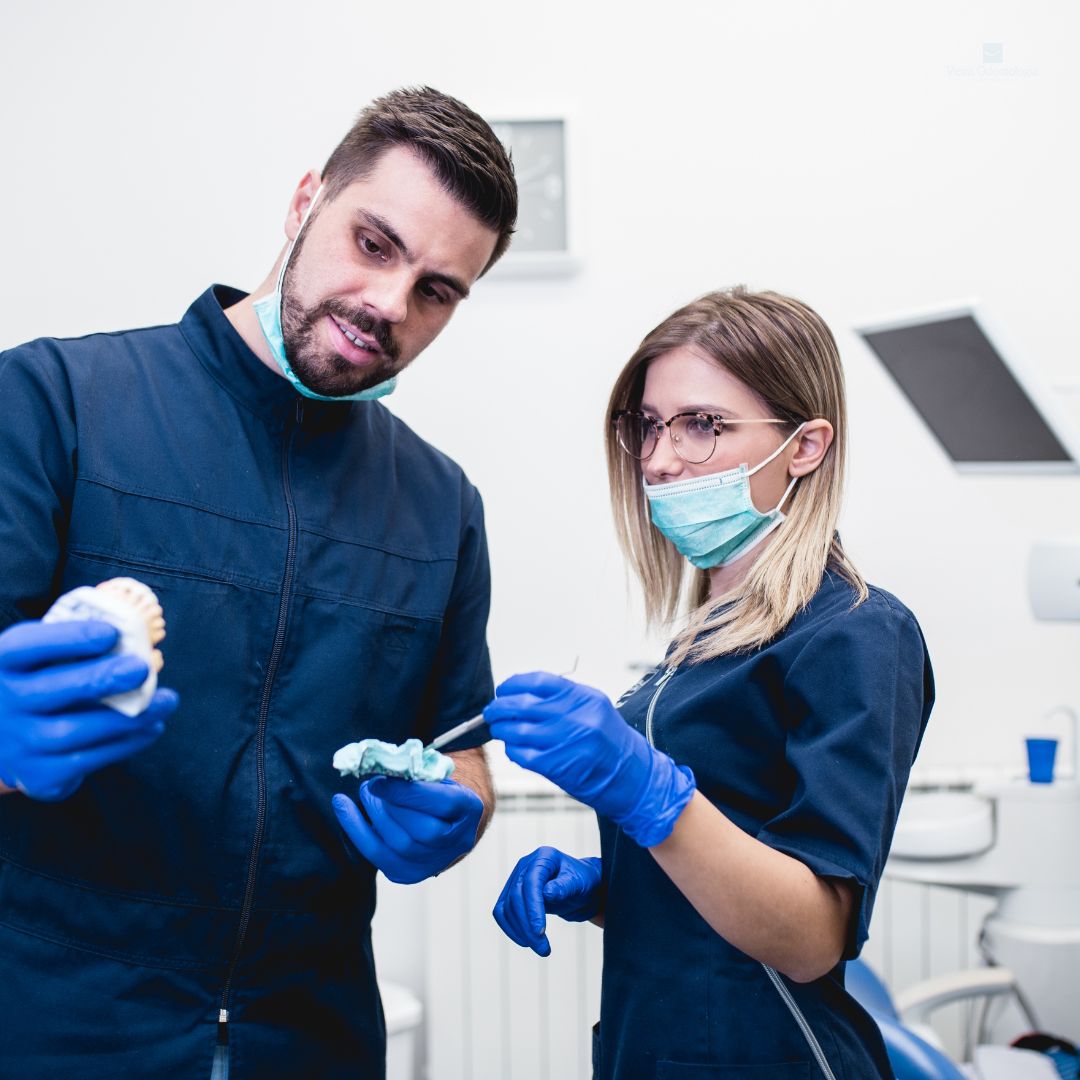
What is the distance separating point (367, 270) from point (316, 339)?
3.8 inches

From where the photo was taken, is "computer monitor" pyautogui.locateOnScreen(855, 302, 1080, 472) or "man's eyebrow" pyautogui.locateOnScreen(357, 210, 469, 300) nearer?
"man's eyebrow" pyautogui.locateOnScreen(357, 210, 469, 300)

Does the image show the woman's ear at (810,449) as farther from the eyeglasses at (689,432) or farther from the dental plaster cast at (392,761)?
the dental plaster cast at (392,761)

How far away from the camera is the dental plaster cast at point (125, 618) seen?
2.89ft

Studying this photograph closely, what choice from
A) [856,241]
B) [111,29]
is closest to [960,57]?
[856,241]

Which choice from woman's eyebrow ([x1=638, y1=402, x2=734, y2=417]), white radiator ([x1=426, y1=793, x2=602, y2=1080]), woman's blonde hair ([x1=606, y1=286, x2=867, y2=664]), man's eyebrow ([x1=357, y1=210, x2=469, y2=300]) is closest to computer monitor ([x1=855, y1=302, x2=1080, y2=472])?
woman's blonde hair ([x1=606, y1=286, x2=867, y2=664])

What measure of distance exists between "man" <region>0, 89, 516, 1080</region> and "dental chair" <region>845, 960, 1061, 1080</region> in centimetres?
78

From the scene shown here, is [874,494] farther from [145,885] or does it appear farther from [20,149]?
[20,149]

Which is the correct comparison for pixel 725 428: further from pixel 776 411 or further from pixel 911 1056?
pixel 911 1056

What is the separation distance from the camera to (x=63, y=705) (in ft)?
2.84

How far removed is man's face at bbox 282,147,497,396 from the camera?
1.21 m

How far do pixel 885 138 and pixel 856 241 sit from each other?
22 centimetres

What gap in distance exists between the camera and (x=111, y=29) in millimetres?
2295
